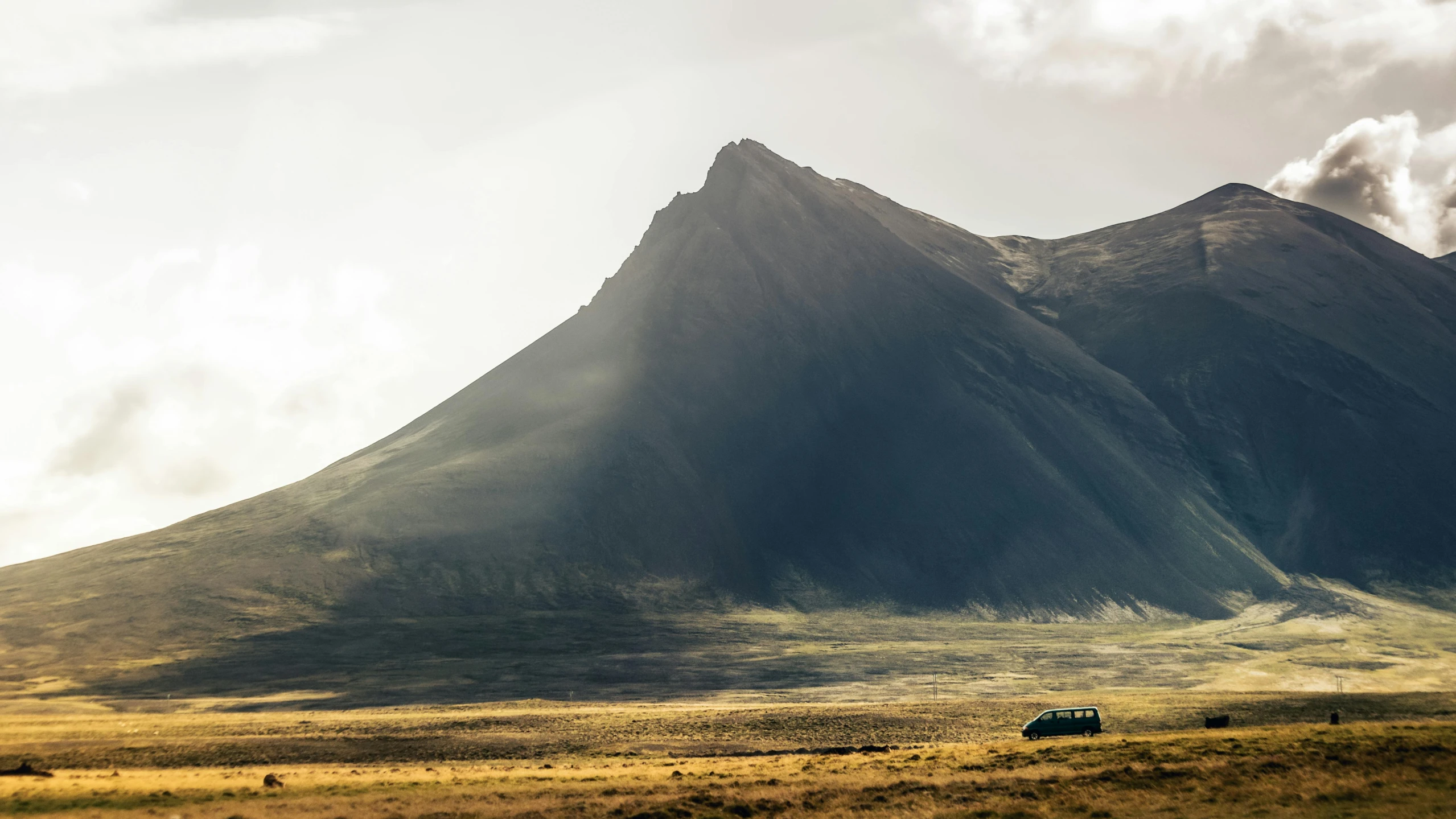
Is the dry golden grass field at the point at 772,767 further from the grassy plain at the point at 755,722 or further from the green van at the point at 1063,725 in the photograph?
the green van at the point at 1063,725

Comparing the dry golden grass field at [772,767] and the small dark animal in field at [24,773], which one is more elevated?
the small dark animal in field at [24,773]

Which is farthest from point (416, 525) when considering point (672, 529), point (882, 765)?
point (882, 765)

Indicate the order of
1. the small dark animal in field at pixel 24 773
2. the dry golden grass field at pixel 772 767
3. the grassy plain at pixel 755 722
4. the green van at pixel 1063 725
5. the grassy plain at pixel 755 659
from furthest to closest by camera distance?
the grassy plain at pixel 755 659 → the green van at pixel 1063 725 → the small dark animal in field at pixel 24 773 → the grassy plain at pixel 755 722 → the dry golden grass field at pixel 772 767

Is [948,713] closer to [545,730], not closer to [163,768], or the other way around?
[545,730]

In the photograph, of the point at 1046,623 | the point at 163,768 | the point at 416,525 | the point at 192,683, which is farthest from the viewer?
the point at 416,525

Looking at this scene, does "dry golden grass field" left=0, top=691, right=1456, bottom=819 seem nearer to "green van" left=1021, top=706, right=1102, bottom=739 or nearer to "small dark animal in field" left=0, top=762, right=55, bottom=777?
Result: "small dark animal in field" left=0, top=762, right=55, bottom=777

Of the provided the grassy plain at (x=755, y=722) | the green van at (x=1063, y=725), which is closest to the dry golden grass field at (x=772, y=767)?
the grassy plain at (x=755, y=722)

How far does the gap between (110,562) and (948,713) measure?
6566 inches

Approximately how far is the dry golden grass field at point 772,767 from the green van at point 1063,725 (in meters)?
4.42

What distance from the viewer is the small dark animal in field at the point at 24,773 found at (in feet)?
159

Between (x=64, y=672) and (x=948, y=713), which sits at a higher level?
(x=64, y=672)

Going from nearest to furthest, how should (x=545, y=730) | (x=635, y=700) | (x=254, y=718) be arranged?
(x=545, y=730) → (x=254, y=718) → (x=635, y=700)

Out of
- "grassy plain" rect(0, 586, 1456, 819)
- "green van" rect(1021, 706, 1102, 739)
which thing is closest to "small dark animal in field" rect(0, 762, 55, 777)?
"grassy plain" rect(0, 586, 1456, 819)

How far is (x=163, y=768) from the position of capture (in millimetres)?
58844
